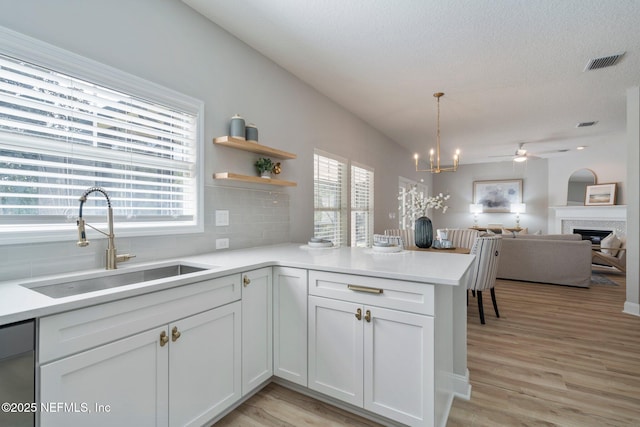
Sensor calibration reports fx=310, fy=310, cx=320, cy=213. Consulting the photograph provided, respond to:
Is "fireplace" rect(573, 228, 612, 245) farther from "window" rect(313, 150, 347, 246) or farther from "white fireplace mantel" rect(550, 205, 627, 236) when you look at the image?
"window" rect(313, 150, 347, 246)

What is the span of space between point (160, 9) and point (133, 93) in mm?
647

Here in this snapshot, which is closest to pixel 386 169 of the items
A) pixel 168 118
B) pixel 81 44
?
pixel 168 118

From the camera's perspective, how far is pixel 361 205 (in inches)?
193

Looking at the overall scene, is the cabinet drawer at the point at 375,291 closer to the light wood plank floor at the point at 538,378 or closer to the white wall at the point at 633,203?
the light wood plank floor at the point at 538,378

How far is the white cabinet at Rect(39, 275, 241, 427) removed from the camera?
1.09 m

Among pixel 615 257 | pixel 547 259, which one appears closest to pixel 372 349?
pixel 547 259

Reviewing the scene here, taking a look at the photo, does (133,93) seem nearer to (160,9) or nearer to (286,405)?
(160,9)

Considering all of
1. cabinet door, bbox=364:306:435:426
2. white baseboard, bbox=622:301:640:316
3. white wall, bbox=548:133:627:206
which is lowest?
white baseboard, bbox=622:301:640:316

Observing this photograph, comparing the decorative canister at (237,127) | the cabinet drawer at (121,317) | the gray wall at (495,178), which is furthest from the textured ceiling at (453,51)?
the gray wall at (495,178)

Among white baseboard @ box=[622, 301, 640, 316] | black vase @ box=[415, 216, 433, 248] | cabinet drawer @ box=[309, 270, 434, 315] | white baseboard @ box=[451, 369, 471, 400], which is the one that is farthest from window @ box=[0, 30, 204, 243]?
white baseboard @ box=[622, 301, 640, 316]

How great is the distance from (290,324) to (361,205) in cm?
315

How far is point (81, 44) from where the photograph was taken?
1.67m

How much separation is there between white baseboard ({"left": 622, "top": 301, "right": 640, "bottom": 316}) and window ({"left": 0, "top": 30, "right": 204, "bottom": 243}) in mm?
4785

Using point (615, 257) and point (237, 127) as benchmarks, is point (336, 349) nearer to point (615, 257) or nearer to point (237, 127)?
point (237, 127)
